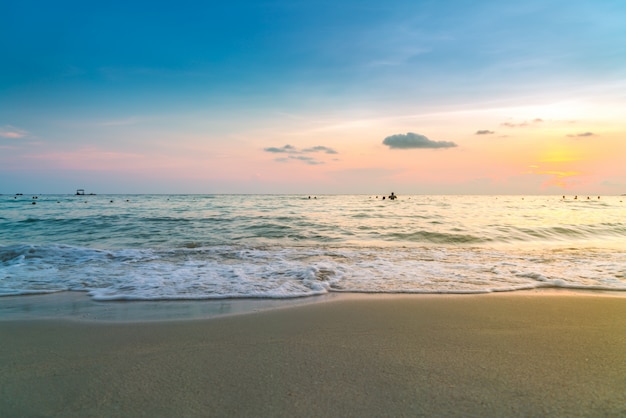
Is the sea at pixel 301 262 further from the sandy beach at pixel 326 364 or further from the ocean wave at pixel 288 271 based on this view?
the sandy beach at pixel 326 364

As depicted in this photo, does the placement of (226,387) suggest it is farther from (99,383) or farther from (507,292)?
(507,292)

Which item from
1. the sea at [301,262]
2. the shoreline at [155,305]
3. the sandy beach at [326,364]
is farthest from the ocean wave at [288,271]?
the sandy beach at [326,364]

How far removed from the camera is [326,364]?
3209mm

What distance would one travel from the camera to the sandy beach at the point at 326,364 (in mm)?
2566

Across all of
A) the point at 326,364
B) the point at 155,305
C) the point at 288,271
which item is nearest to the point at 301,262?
the point at 288,271

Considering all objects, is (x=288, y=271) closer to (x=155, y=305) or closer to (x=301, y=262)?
(x=301, y=262)

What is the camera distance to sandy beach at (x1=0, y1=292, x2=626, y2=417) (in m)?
2.57

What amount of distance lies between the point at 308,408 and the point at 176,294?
4.21 m

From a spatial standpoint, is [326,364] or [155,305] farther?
[155,305]

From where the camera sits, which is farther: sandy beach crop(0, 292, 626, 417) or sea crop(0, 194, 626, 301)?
sea crop(0, 194, 626, 301)

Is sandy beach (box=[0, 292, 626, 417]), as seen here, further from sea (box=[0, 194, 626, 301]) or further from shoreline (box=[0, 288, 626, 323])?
sea (box=[0, 194, 626, 301])

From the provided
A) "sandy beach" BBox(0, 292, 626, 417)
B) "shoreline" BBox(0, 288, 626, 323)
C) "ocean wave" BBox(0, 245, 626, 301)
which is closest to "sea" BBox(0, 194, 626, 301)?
"ocean wave" BBox(0, 245, 626, 301)

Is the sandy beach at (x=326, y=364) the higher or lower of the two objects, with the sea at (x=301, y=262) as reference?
higher

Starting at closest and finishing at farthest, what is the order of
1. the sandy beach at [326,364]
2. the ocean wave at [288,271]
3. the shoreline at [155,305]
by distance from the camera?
the sandy beach at [326,364] → the shoreline at [155,305] → the ocean wave at [288,271]
